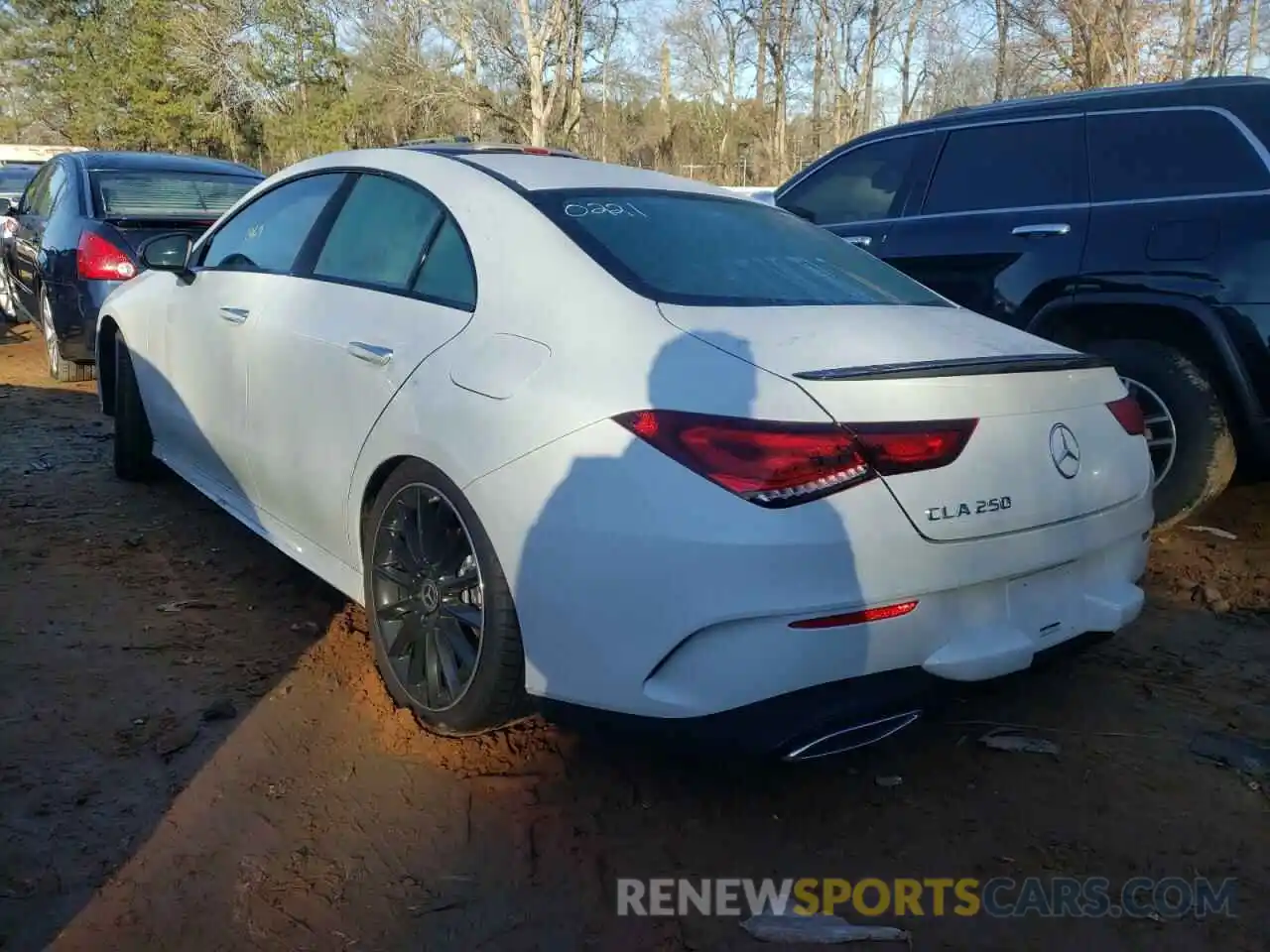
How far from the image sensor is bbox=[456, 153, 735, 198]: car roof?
3121mm

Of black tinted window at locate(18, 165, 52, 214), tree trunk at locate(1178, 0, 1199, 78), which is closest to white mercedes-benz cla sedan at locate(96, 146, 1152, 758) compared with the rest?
black tinted window at locate(18, 165, 52, 214)

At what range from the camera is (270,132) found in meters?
39.1

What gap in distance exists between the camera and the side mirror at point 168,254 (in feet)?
14.1

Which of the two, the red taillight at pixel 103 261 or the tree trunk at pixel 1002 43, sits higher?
the tree trunk at pixel 1002 43

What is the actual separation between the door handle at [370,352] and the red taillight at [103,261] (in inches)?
165

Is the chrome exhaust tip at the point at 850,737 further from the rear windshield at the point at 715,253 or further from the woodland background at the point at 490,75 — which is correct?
the woodland background at the point at 490,75

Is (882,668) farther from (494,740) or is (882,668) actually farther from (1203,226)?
(1203,226)

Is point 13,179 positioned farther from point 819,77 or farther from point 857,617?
point 819,77

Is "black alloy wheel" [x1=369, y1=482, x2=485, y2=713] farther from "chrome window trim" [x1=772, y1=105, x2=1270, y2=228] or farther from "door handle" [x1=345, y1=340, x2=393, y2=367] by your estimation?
"chrome window trim" [x1=772, y1=105, x2=1270, y2=228]

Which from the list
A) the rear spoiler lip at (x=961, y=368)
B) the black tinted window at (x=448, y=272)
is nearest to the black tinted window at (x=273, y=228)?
the black tinted window at (x=448, y=272)

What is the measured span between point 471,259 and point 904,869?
1870 millimetres

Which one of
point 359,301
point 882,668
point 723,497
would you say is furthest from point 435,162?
point 882,668

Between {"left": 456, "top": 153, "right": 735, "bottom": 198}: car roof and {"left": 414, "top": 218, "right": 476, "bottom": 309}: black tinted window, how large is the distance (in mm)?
247

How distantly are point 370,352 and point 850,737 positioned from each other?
1665mm
